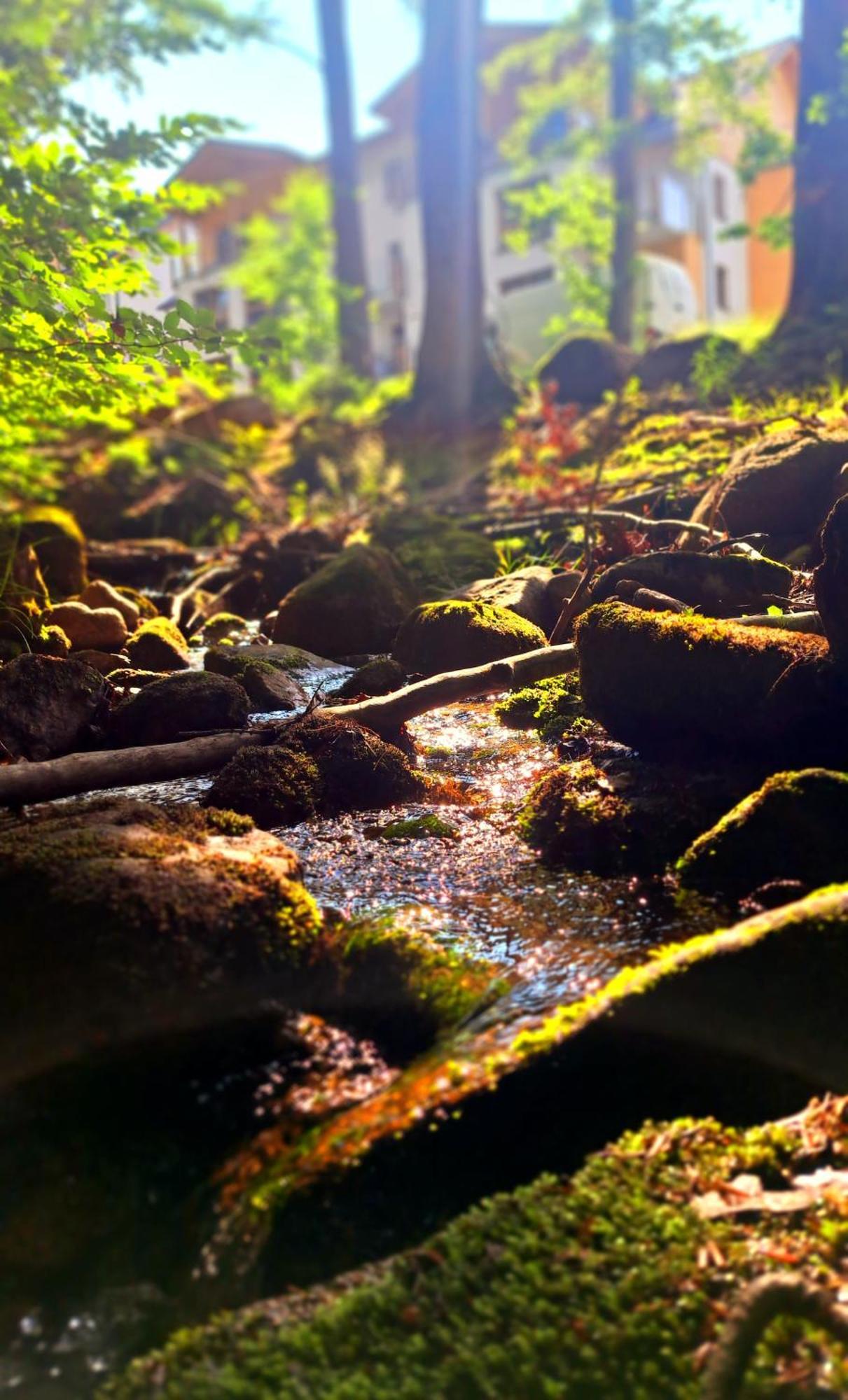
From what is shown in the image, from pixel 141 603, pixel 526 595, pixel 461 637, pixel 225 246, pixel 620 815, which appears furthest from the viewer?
pixel 225 246

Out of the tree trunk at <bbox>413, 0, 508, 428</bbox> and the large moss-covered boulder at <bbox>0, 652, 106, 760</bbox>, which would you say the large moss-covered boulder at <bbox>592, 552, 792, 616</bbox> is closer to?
the large moss-covered boulder at <bbox>0, 652, 106, 760</bbox>

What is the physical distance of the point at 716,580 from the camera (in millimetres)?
6070

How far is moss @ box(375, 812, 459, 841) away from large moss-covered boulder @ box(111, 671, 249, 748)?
4.21 ft

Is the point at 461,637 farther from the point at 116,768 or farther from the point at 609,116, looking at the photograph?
the point at 609,116

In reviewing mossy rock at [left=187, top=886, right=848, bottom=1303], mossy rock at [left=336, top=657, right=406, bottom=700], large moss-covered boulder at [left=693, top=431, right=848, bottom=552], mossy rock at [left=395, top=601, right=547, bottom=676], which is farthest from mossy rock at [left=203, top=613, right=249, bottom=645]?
mossy rock at [left=187, top=886, right=848, bottom=1303]

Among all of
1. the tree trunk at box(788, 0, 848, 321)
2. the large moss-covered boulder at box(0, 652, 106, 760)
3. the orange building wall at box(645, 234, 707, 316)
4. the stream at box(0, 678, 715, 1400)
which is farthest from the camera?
the orange building wall at box(645, 234, 707, 316)

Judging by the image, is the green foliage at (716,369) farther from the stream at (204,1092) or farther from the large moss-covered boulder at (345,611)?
the stream at (204,1092)

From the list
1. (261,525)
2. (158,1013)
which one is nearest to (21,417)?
(158,1013)

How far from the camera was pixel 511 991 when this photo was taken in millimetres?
3365

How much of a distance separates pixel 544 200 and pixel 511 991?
17.3 m

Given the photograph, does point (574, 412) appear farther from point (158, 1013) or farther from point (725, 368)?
point (158, 1013)

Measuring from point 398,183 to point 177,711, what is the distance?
4137cm

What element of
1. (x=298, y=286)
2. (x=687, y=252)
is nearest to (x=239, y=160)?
(x=687, y=252)

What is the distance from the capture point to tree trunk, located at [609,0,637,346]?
17.6 meters
